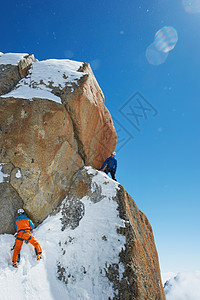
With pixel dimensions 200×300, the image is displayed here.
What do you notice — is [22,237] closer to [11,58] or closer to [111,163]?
[111,163]

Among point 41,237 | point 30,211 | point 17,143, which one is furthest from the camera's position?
point 17,143

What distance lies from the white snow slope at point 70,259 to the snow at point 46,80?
5760 millimetres

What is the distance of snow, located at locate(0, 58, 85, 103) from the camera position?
8.78m

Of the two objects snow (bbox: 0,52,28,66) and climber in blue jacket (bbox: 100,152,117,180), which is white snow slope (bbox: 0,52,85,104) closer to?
snow (bbox: 0,52,28,66)

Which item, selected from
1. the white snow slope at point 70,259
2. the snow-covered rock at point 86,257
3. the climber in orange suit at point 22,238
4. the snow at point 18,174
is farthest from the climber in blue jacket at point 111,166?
the climber in orange suit at point 22,238

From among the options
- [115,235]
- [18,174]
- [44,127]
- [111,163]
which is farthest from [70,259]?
[111,163]

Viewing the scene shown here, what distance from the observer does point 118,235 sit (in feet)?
21.1

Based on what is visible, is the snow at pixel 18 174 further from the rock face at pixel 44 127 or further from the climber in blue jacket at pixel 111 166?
the climber in blue jacket at pixel 111 166

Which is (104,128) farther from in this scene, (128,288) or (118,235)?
(128,288)

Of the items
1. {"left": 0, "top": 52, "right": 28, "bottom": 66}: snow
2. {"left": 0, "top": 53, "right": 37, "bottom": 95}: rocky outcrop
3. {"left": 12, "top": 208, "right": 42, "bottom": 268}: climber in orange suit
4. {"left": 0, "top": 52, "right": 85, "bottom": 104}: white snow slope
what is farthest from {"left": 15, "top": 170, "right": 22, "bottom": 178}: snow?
{"left": 0, "top": 52, "right": 28, "bottom": 66}: snow

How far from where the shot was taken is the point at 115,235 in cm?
646

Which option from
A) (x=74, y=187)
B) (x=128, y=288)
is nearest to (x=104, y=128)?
(x=74, y=187)

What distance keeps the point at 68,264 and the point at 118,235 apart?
2.00 metres

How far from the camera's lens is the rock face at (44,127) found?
25.4ft
